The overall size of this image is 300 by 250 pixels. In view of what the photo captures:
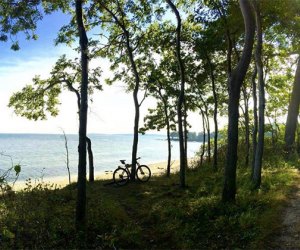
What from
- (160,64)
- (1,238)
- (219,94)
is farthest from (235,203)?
(219,94)

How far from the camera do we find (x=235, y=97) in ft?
40.5

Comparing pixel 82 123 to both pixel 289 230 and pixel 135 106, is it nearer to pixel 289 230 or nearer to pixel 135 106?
pixel 289 230

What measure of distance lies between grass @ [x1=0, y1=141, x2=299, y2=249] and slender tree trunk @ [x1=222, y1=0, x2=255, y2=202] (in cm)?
70

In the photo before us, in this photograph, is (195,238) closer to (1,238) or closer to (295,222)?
(295,222)

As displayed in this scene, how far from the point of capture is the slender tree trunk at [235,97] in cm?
1184

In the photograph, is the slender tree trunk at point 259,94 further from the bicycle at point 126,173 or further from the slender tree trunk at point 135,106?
the slender tree trunk at point 135,106

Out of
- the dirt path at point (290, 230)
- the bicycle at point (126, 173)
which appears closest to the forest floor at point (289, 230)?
the dirt path at point (290, 230)

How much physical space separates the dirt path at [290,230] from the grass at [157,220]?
9.0 inches

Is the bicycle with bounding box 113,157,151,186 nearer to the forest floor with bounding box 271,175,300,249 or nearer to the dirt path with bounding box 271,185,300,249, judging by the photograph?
the forest floor with bounding box 271,175,300,249

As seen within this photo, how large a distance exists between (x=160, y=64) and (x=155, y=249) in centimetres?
1772

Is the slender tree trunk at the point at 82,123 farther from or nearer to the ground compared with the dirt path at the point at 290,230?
farther from the ground

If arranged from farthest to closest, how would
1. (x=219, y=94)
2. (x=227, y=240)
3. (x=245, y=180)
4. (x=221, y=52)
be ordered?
(x=219, y=94), (x=221, y=52), (x=245, y=180), (x=227, y=240)

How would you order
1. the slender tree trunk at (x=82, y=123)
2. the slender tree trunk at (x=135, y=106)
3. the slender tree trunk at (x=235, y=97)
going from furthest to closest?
the slender tree trunk at (x=135, y=106), the slender tree trunk at (x=235, y=97), the slender tree trunk at (x=82, y=123)

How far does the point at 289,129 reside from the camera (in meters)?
24.1
